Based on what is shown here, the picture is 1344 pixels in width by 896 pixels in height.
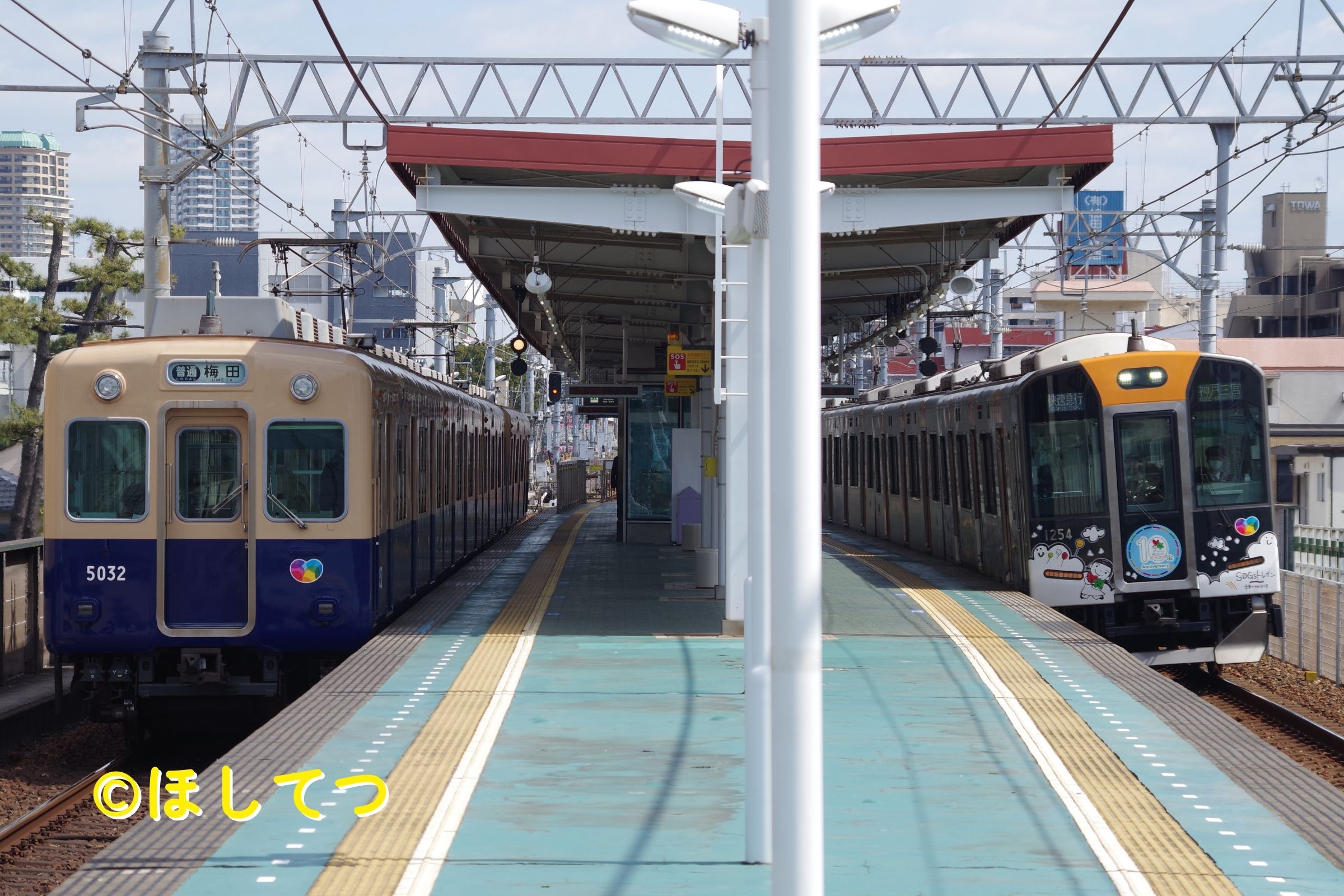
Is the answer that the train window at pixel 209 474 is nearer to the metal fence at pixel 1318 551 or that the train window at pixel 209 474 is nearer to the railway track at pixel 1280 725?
the railway track at pixel 1280 725

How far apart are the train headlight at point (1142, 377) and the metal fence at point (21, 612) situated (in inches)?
373

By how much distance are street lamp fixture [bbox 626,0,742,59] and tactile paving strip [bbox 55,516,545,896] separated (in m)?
3.59

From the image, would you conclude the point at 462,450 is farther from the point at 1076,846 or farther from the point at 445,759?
the point at 1076,846

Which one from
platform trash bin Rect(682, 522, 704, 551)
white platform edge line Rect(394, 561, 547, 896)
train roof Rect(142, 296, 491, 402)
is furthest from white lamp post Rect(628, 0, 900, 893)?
platform trash bin Rect(682, 522, 704, 551)

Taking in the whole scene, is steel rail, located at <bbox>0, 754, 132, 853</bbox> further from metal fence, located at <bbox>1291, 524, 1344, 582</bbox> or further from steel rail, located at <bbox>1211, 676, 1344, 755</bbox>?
metal fence, located at <bbox>1291, 524, 1344, 582</bbox>

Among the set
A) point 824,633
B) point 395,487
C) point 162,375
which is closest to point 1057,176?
point 824,633

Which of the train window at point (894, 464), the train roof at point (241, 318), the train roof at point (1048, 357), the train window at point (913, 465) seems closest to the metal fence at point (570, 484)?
the train window at point (894, 464)

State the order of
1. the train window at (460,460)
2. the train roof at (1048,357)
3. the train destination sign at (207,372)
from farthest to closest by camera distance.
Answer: the train window at (460,460) → the train roof at (1048,357) → the train destination sign at (207,372)

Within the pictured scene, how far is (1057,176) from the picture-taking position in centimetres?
1235

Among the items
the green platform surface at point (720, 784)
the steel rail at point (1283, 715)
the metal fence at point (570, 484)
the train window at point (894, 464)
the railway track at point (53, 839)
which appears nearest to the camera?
the green platform surface at point (720, 784)

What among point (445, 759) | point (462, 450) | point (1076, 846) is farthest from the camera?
point (462, 450)

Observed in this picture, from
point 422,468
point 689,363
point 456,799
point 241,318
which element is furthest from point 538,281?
point 456,799

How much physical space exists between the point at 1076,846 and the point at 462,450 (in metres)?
12.4

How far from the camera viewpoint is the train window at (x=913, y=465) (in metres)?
19.2
